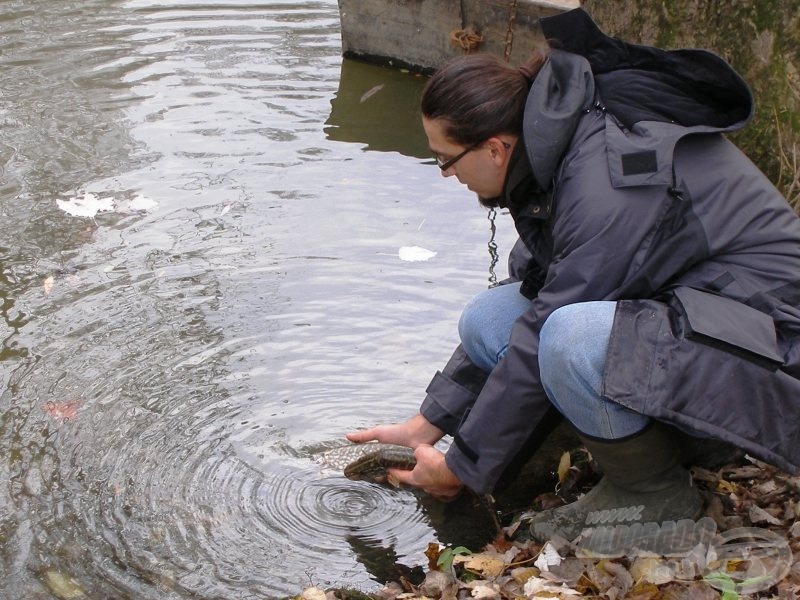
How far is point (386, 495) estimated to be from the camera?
13.6 ft

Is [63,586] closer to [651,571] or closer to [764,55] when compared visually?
[651,571]

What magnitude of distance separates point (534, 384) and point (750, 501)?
1.02 m

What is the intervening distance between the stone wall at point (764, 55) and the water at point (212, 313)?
169cm

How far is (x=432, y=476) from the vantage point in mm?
3717

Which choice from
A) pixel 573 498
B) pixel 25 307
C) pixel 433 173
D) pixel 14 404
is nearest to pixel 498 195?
pixel 573 498

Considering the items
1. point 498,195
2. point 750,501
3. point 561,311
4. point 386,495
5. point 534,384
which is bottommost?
point 386,495

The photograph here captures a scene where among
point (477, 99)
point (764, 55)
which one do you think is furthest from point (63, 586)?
point (764, 55)

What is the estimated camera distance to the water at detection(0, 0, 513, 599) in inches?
152

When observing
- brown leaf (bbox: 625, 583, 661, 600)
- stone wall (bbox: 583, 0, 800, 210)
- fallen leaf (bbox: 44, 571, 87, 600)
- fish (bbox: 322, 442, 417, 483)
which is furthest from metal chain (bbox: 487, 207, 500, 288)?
fallen leaf (bbox: 44, 571, 87, 600)

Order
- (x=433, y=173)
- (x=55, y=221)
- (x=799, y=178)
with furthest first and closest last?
(x=433, y=173) → (x=55, y=221) → (x=799, y=178)

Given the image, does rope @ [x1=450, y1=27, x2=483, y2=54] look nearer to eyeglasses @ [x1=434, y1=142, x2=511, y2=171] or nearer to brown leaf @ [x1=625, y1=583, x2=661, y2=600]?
eyeglasses @ [x1=434, y1=142, x2=511, y2=171]

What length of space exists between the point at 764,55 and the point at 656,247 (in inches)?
103

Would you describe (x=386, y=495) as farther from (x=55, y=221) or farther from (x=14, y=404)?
(x=55, y=221)

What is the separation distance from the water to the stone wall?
1.69 meters
